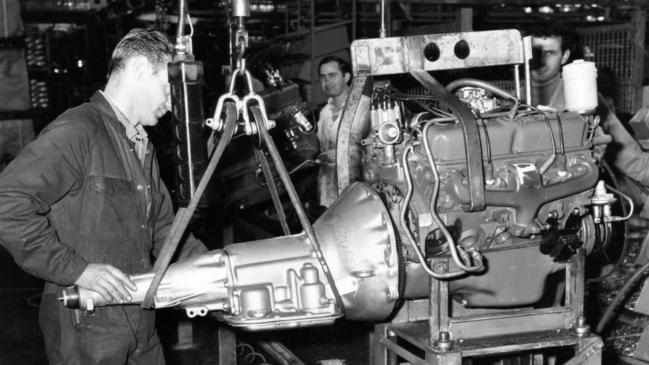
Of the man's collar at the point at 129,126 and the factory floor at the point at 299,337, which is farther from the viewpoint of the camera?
the factory floor at the point at 299,337

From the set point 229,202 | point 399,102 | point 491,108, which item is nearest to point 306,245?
point 399,102

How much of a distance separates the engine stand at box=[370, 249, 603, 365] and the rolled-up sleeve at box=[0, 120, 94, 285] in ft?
3.26

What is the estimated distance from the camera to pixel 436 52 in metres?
2.19

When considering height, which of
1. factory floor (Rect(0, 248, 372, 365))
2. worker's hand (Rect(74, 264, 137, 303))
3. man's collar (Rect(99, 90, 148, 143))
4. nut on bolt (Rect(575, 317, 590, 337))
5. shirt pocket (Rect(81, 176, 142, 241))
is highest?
man's collar (Rect(99, 90, 148, 143))

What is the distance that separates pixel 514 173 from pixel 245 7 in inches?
33.8

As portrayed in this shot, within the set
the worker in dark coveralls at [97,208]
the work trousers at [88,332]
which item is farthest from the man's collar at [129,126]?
the work trousers at [88,332]

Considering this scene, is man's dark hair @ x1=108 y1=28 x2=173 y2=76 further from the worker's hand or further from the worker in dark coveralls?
the worker's hand

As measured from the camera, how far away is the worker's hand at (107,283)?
2.03m

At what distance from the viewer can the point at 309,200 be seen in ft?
16.3

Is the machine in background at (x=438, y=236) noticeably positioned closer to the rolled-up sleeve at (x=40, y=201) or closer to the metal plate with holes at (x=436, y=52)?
the metal plate with holes at (x=436, y=52)

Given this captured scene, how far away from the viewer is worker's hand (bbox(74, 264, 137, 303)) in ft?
6.65

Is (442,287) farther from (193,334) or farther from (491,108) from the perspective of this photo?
(193,334)

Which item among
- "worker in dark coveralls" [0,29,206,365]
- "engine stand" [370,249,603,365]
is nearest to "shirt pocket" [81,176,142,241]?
A: "worker in dark coveralls" [0,29,206,365]

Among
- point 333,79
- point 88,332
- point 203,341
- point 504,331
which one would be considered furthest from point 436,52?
point 333,79
